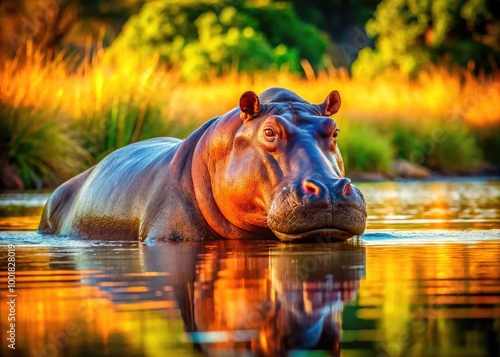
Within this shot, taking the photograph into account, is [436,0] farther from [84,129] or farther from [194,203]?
[194,203]

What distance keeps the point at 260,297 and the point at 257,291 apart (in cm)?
19

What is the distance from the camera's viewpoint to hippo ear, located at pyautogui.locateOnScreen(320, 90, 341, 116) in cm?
701

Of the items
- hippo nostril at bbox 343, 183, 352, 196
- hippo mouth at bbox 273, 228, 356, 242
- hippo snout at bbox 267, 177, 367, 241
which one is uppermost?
hippo nostril at bbox 343, 183, 352, 196

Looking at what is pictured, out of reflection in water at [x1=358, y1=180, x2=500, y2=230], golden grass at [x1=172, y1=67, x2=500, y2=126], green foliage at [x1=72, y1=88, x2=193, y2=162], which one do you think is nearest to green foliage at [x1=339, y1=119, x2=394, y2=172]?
golden grass at [x1=172, y1=67, x2=500, y2=126]

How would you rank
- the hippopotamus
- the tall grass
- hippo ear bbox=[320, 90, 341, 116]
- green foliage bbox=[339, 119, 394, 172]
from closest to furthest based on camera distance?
the hippopotamus → hippo ear bbox=[320, 90, 341, 116] → the tall grass → green foliage bbox=[339, 119, 394, 172]

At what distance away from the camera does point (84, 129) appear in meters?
17.3

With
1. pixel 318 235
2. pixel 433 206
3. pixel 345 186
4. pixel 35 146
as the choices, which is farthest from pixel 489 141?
pixel 345 186

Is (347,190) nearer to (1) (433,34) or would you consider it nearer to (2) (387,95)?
(2) (387,95)

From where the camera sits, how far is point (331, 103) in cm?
706

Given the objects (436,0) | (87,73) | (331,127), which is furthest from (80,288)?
(436,0)

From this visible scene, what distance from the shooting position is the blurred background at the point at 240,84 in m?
16.6

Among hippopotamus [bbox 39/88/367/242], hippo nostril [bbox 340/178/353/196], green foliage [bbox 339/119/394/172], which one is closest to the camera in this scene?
hippo nostril [bbox 340/178/353/196]

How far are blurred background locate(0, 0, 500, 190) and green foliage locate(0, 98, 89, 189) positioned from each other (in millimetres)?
19

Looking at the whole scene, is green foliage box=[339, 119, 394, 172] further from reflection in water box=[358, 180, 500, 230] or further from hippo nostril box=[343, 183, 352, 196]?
hippo nostril box=[343, 183, 352, 196]
